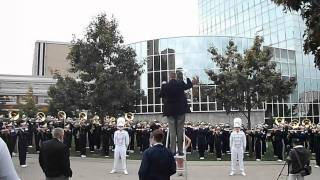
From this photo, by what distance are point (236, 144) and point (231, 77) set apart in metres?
11.1

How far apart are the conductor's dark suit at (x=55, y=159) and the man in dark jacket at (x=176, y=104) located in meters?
3.54

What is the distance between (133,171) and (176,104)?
8255mm


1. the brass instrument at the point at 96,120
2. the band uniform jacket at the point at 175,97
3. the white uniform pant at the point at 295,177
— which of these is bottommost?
the white uniform pant at the point at 295,177

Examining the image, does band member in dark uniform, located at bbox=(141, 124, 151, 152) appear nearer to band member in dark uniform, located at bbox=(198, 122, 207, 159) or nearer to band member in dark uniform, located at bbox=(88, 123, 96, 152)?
band member in dark uniform, located at bbox=(88, 123, 96, 152)

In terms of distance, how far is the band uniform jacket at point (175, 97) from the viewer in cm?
1216

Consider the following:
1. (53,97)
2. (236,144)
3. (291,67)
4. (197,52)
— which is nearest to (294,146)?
(236,144)

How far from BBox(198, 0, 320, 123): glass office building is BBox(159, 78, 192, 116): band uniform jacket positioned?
44.6 meters

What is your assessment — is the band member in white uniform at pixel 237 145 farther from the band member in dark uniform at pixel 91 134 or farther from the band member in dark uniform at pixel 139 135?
the band member in dark uniform at pixel 91 134

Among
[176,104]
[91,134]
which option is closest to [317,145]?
[91,134]

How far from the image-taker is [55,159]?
9.40 m

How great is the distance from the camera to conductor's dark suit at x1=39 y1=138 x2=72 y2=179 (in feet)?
30.8

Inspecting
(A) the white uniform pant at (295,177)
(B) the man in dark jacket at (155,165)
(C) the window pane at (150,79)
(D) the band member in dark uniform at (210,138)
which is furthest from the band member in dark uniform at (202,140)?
(C) the window pane at (150,79)

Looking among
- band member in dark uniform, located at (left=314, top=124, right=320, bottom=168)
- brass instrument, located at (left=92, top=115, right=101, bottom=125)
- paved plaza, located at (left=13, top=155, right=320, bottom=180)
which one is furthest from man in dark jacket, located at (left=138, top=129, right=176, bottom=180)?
brass instrument, located at (left=92, top=115, right=101, bottom=125)

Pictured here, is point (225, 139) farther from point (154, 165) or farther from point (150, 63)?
point (150, 63)
